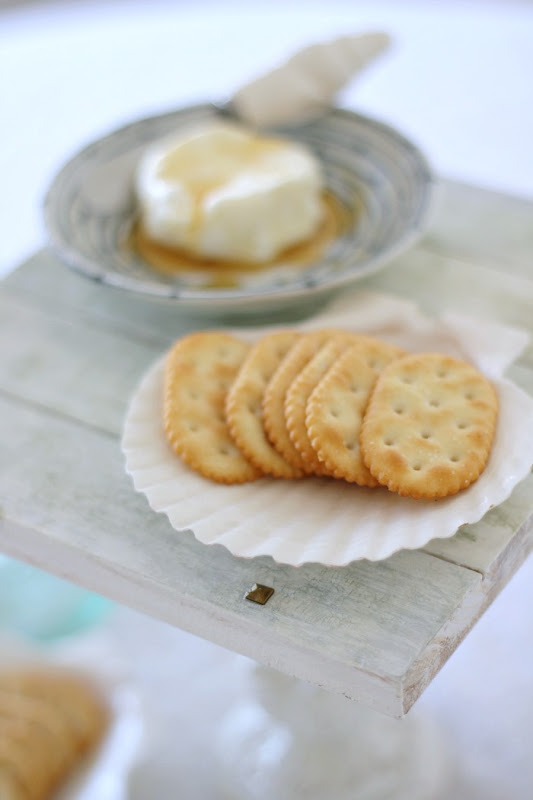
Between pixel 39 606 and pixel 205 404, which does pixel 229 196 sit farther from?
pixel 39 606

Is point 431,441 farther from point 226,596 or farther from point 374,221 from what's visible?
point 374,221

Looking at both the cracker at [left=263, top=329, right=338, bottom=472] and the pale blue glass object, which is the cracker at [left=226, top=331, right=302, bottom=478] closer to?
the cracker at [left=263, top=329, right=338, bottom=472]

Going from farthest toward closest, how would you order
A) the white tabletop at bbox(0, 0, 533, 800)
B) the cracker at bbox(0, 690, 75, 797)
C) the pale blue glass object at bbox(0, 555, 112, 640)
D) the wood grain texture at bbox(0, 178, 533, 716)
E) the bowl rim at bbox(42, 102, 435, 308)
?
the white tabletop at bbox(0, 0, 533, 800), the pale blue glass object at bbox(0, 555, 112, 640), the cracker at bbox(0, 690, 75, 797), the bowl rim at bbox(42, 102, 435, 308), the wood grain texture at bbox(0, 178, 533, 716)

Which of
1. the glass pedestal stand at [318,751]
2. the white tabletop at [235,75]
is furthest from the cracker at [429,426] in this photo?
the white tabletop at [235,75]

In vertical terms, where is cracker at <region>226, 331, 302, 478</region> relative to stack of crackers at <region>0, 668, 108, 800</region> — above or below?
above

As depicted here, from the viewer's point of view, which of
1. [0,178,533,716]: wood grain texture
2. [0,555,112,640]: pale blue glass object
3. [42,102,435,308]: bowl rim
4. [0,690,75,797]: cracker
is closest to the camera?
[0,178,533,716]: wood grain texture

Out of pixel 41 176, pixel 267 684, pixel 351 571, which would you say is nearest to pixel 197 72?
pixel 41 176

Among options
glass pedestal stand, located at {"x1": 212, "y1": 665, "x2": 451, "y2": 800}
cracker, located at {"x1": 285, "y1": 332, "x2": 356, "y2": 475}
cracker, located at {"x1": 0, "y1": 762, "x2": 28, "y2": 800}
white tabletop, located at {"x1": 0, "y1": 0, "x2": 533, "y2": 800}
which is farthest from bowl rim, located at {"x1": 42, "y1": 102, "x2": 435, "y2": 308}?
cracker, located at {"x1": 0, "y1": 762, "x2": 28, "y2": 800}

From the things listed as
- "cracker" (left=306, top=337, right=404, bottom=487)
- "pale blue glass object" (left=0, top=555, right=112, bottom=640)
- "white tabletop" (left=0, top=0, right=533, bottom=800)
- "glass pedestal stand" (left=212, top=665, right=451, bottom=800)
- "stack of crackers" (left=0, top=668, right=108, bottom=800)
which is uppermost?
"cracker" (left=306, top=337, right=404, bottom=487)
